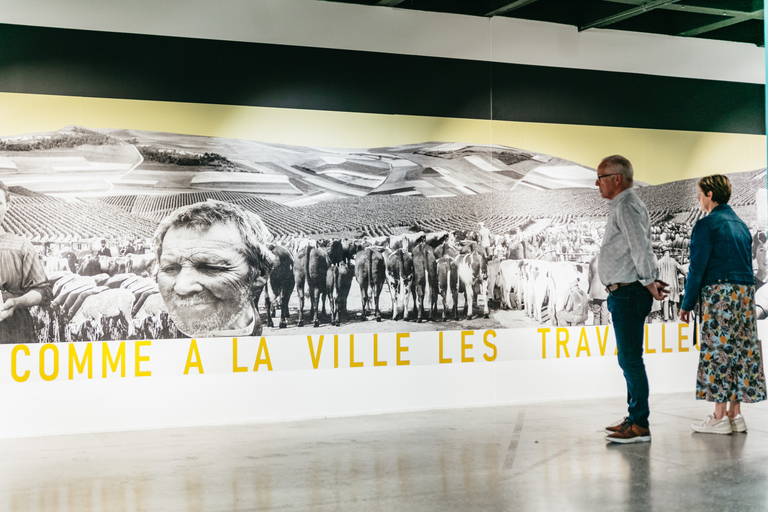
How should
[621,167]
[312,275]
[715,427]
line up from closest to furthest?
[621,167] → [715,427] → [312,275]

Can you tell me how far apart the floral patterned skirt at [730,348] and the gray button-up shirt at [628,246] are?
0.49 meters

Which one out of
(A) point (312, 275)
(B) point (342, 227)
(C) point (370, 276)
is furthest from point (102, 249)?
(C) point (370, 276)

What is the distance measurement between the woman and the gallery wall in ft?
5.77

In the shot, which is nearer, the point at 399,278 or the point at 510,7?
the point at 399,278

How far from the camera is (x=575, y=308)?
662cm

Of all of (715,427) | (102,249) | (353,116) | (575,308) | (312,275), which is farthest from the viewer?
(575,308)

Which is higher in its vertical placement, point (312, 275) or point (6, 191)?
point (6, 191)

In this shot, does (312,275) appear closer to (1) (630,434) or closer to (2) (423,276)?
(2) (423,276)

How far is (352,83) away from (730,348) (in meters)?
3.07

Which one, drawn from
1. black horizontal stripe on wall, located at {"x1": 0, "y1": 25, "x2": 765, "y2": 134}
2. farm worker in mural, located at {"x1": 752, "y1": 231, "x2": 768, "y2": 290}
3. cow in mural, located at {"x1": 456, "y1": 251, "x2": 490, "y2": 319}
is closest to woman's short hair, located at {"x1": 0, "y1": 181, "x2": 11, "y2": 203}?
black horizontal stripe on wall, located at {"x1": 0, "y1": 25, "x2": 765, "y2": 134}

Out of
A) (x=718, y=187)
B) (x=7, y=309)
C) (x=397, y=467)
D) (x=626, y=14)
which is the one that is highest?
(x=626, y=14)

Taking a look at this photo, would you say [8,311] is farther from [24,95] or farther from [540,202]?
[540,202]

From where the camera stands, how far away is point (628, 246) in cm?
463

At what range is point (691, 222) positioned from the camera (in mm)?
7051
